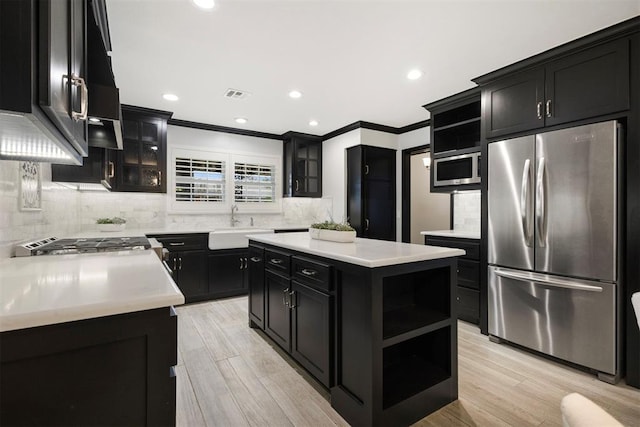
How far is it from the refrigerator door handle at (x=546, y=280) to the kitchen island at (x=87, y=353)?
9.22 ft

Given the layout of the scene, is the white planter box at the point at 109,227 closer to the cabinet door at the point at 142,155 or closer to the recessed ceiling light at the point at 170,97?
the cabinet door at the point at 142,155

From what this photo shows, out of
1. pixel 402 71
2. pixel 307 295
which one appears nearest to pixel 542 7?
pixel 402 71

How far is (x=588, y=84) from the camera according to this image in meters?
2.40

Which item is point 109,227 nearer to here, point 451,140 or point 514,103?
point 451,140

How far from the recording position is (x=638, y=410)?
191 centimetres

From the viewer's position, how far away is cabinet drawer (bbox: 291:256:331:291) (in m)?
1.96

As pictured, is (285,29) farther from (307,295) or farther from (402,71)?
(307,295)

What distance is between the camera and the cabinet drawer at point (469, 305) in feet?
10.6

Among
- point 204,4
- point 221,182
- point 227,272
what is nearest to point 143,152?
point 221,182

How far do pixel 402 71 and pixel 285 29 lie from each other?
127 cm

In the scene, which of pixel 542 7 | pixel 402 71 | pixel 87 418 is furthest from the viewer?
pixel 402 71

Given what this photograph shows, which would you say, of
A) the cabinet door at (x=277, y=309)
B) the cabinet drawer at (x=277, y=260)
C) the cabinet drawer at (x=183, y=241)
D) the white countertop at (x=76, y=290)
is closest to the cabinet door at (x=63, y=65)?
the white countertop at (x=76, y=290)

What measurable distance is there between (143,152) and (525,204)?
455cm

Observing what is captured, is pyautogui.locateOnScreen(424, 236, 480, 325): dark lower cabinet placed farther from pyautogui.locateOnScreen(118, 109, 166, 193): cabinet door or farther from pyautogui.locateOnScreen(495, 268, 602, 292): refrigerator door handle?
pyautogui.locateOnScreen(118, 109, 166, 193): cabinet door
